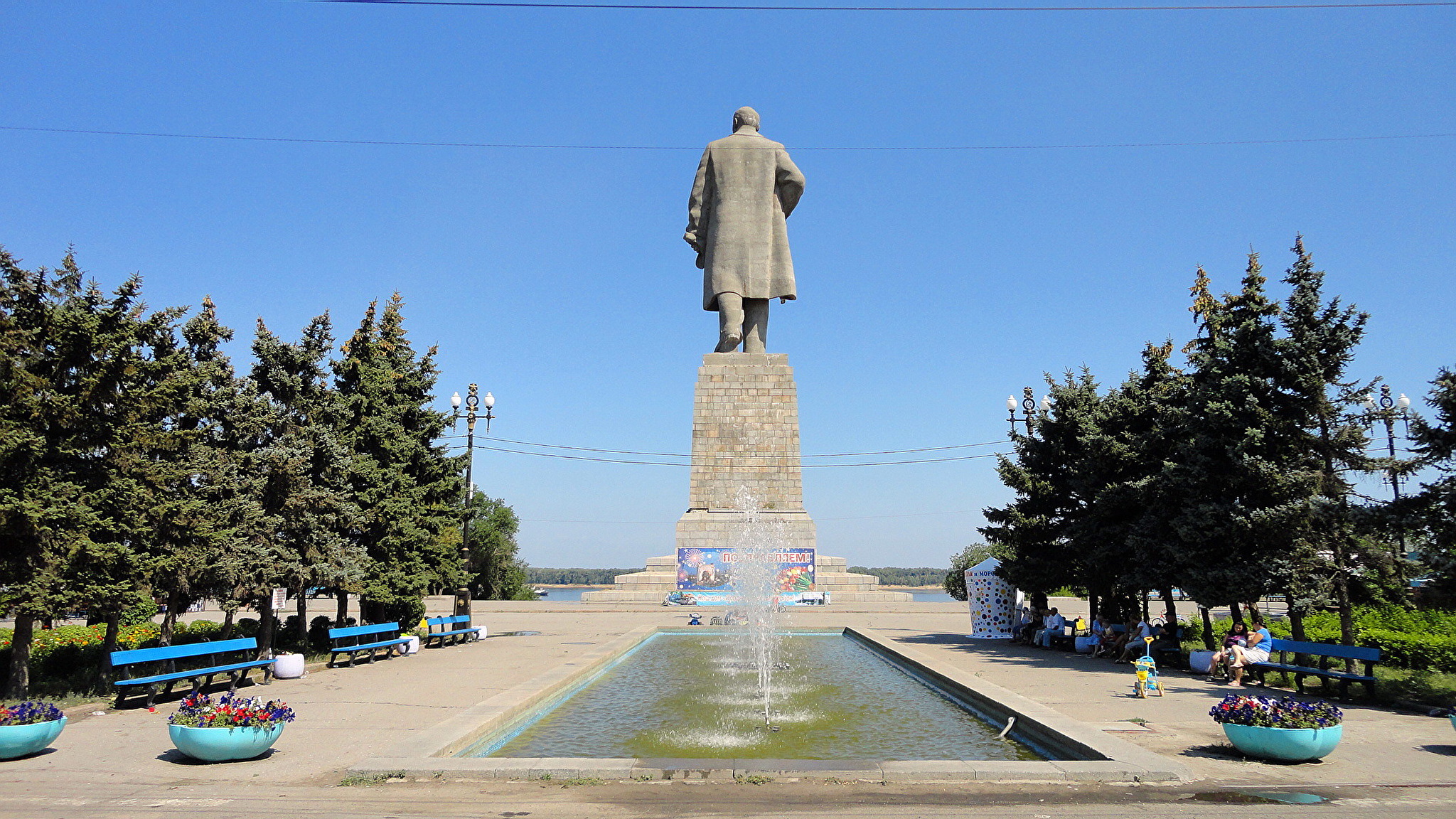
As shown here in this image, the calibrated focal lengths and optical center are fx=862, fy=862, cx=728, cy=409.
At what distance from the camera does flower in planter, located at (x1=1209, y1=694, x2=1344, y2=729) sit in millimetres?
6770

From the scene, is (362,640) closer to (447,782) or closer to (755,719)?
(755,719)

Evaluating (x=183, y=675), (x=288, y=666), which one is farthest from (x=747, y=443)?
(x=183, y=675)

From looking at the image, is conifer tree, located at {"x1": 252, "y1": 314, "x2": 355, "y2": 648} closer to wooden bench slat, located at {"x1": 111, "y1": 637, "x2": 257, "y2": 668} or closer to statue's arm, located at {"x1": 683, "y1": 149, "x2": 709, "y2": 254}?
wooden bench slat, located at {"x1": 111, "y1": 637, "x2": 257, "y2": 668}

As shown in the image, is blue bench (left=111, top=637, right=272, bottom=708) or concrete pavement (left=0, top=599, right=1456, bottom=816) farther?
blue bench (left=111, top=637, right=272, bottom=708)

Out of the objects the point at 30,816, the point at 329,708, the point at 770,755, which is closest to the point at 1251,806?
the point at 770,755

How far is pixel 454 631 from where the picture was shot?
56.0 feet

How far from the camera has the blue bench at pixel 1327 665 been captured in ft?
31.0

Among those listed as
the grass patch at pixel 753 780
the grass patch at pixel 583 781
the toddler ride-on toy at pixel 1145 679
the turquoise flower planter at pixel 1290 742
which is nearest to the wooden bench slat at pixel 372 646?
the grass patch at pixel 583 781

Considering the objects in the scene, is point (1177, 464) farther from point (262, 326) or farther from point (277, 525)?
point (262, 326)

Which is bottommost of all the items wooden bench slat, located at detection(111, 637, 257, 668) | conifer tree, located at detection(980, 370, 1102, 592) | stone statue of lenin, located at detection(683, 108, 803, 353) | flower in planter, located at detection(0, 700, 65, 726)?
flower in planter, located at detection(0, 700, 65, 726)

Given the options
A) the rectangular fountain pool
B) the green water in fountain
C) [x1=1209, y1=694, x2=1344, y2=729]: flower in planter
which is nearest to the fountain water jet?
the green water in fountain

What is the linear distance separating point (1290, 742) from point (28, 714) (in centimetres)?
1002

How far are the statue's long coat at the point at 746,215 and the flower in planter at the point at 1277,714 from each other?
1978 centimetres

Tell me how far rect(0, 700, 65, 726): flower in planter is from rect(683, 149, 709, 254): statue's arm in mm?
21335
